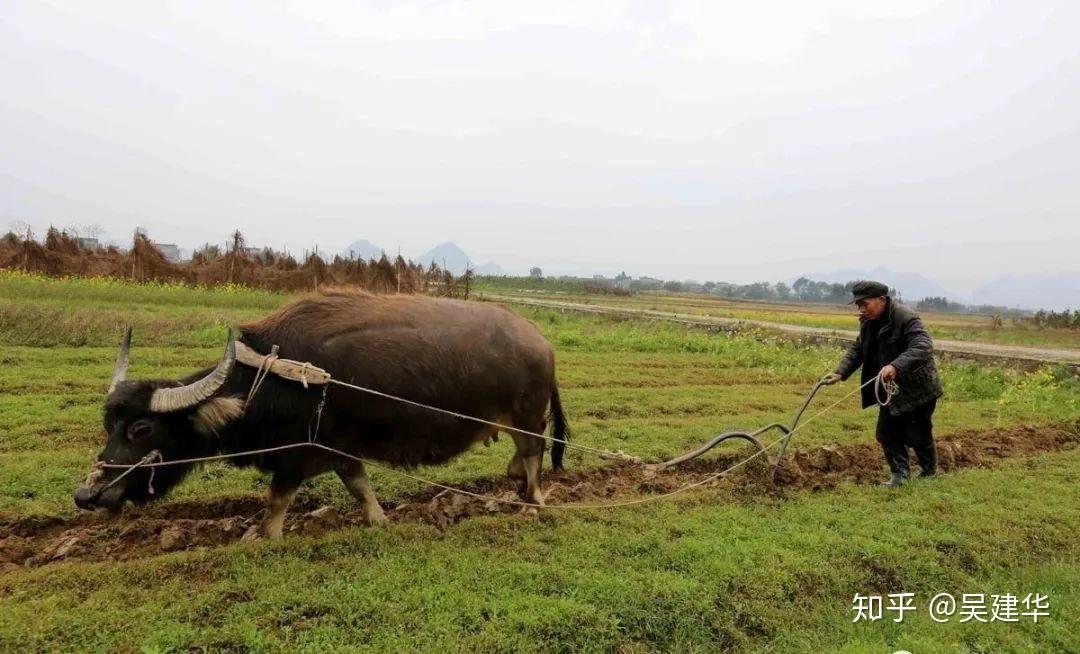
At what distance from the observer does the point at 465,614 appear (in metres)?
3.37

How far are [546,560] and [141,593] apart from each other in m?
2.30

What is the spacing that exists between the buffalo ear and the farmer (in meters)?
4.82

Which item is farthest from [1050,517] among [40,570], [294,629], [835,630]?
[40,570]

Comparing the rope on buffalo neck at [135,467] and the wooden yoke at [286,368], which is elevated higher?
the wooden yoke at [286,368]

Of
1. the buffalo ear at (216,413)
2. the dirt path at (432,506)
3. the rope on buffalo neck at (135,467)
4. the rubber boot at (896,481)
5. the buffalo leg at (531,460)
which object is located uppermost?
the buffalo ear at (216,413)

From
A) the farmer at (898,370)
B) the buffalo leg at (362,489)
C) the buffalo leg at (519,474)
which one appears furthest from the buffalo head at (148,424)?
the farmer at (898,370)

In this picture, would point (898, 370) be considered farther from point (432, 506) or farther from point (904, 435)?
point (432, 506)

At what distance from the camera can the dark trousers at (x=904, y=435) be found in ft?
19.1

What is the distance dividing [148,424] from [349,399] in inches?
47.2

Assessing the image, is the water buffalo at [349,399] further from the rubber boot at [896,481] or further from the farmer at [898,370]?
the rubber boot at [896,481]

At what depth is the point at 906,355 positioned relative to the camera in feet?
17.7

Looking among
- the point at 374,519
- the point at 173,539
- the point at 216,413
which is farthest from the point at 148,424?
the point at 374,519

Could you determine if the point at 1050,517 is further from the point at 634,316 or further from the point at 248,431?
the point at 634,316

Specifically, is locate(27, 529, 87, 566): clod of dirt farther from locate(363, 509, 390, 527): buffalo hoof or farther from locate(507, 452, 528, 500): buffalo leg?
locate(507, 452, 528, 500): buffalo leg
